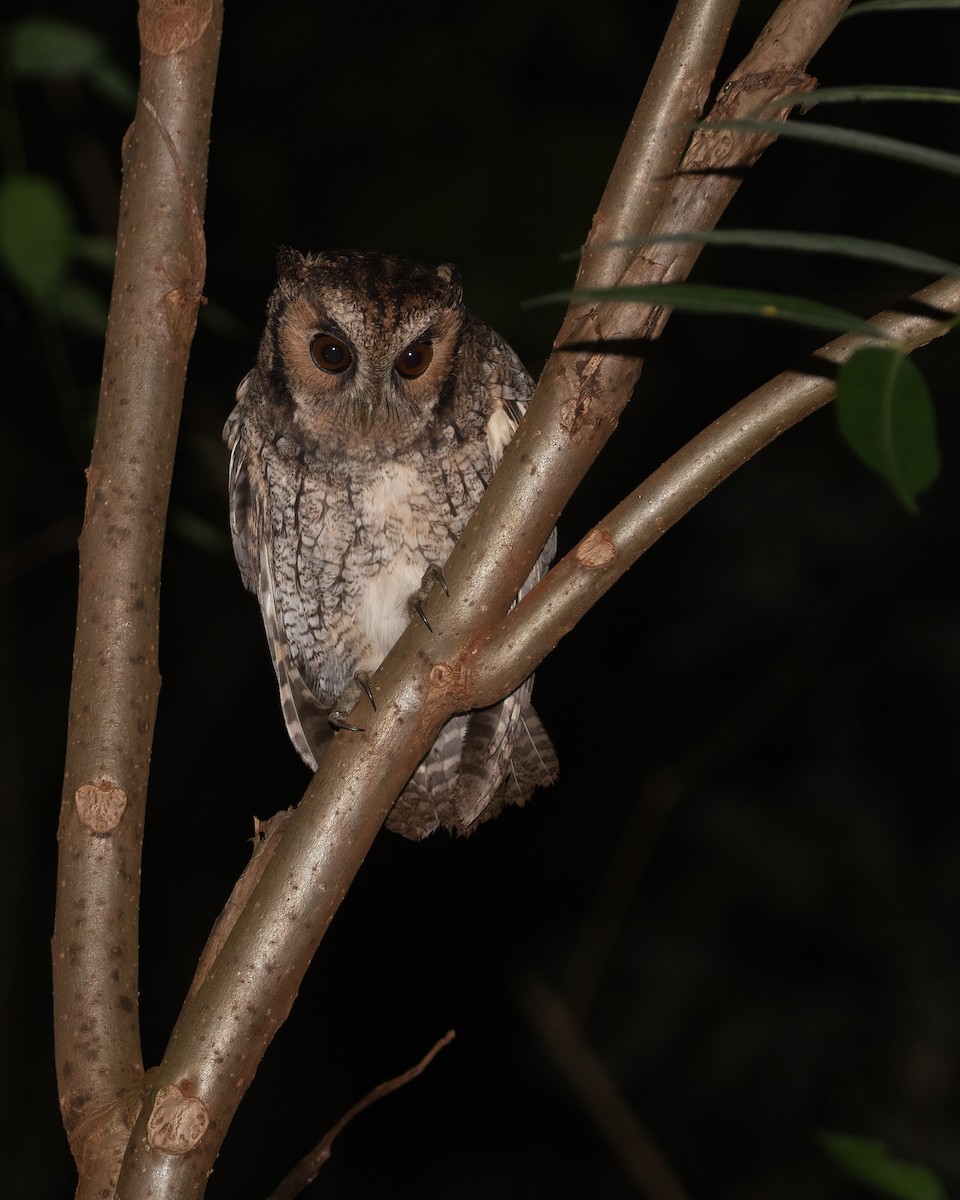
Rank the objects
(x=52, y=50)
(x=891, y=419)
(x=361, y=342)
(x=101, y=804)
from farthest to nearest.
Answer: (x=361, y=342) → (x=52, y=50) → (x=101, y=804) → (x=891, y=419)

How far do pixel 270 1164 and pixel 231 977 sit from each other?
4.11m

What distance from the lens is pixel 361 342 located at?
7.28ft

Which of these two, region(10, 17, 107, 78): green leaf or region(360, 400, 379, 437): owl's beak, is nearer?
region(10, 17, 107, 78): green leaf

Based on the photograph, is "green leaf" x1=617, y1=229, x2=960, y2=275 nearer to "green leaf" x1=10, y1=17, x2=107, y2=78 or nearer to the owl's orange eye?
"green leaf" x1=10, y1=17, x2=107, y2=78

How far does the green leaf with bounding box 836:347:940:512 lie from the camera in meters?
0.56

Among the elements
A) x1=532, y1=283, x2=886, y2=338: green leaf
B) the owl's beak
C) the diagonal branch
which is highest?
the owl's beak

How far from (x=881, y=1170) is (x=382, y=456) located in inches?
67.1

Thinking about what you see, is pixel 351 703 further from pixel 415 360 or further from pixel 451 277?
pixel 451 277

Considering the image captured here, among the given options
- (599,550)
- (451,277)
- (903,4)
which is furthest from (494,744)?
(903,4)

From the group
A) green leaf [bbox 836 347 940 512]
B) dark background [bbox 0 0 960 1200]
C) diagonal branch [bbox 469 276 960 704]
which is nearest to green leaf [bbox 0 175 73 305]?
diagonal branch [bbox 469 276 960 704]

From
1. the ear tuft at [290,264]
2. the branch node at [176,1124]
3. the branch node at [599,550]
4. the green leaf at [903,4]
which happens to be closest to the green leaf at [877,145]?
the green leaf at [903,4]

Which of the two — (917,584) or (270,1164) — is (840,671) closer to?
(917,584)

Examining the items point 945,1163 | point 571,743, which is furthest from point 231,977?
point 571,743

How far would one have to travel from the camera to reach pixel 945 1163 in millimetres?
3725
